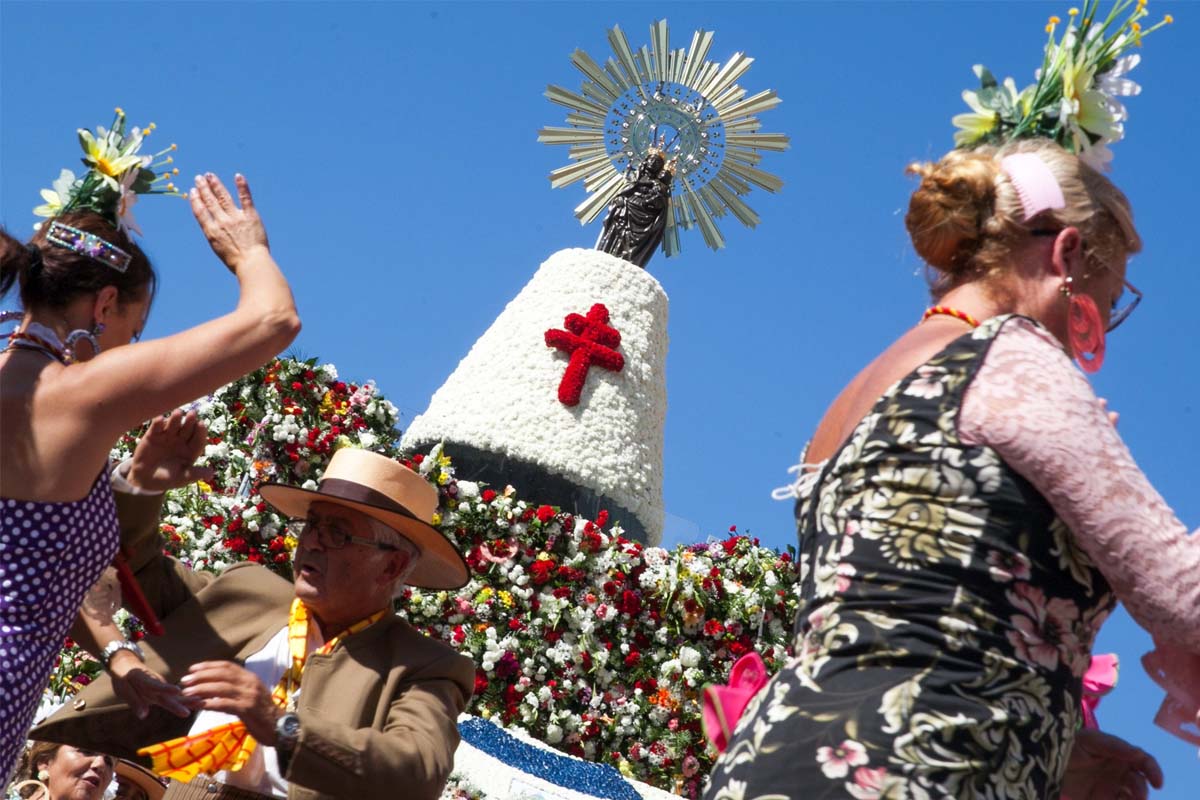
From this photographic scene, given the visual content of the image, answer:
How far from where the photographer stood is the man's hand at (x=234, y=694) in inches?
111

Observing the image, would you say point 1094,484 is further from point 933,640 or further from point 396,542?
point 396,542

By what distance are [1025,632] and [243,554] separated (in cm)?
650

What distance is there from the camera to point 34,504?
272 centimetres

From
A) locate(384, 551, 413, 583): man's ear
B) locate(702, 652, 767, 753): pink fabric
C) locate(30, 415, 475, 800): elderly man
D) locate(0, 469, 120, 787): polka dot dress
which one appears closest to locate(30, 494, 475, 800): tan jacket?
locate(30, 415, 475, 800): elderly man

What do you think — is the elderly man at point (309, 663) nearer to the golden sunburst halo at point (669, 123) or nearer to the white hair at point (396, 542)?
the white hair at point (396, 542)

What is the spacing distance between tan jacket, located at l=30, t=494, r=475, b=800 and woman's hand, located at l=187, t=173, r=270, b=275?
95 cm

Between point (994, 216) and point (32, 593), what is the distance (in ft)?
6.08

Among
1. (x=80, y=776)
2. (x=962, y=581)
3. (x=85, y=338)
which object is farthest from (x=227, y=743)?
(x=962, y=581)

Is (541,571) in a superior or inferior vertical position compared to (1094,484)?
superior

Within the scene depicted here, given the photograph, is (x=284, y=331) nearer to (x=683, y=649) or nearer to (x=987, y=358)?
(x=987, y=358)

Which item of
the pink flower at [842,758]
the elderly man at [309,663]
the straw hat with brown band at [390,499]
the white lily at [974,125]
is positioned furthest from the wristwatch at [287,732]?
the white lily at [974,125]

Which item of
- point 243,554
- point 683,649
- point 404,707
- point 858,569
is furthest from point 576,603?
point 858,569

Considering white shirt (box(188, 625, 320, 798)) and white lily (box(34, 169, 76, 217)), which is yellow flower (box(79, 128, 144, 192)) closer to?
white lily (box(34, 169, 76, 217))

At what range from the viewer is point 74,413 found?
8.85 ft
